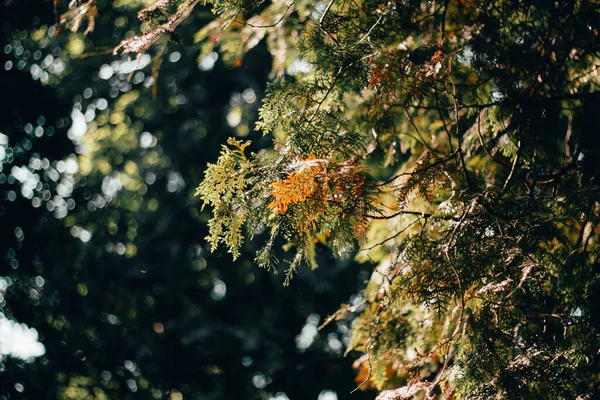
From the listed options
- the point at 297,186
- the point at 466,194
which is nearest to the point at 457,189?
the point at 466,194

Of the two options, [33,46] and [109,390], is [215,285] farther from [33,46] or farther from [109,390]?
[33,46]

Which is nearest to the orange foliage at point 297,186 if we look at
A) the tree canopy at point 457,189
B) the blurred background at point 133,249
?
the tree canopy at point 457,189

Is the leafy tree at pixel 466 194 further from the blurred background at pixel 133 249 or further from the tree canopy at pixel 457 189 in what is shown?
the blurred background at pixel 133 249

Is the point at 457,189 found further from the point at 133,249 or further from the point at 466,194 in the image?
the point at 133,249

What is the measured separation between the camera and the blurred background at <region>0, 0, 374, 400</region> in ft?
26.1

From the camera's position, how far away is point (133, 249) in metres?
8.68

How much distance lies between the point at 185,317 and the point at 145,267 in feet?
2.84

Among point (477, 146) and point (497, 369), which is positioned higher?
point (477, 146)

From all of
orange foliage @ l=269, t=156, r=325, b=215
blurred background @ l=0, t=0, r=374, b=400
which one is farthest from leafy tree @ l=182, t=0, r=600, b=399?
blurred background @ l=0, t=0, r=374, b=400

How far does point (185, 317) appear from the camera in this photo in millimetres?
8242

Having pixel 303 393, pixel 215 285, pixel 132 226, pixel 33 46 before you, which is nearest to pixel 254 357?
pixel 303 393

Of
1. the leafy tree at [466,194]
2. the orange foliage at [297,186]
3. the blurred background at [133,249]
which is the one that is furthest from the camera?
the blurred background at [133,249]

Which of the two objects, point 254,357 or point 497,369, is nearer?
point 497,369

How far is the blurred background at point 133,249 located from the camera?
→ 7961 mm
